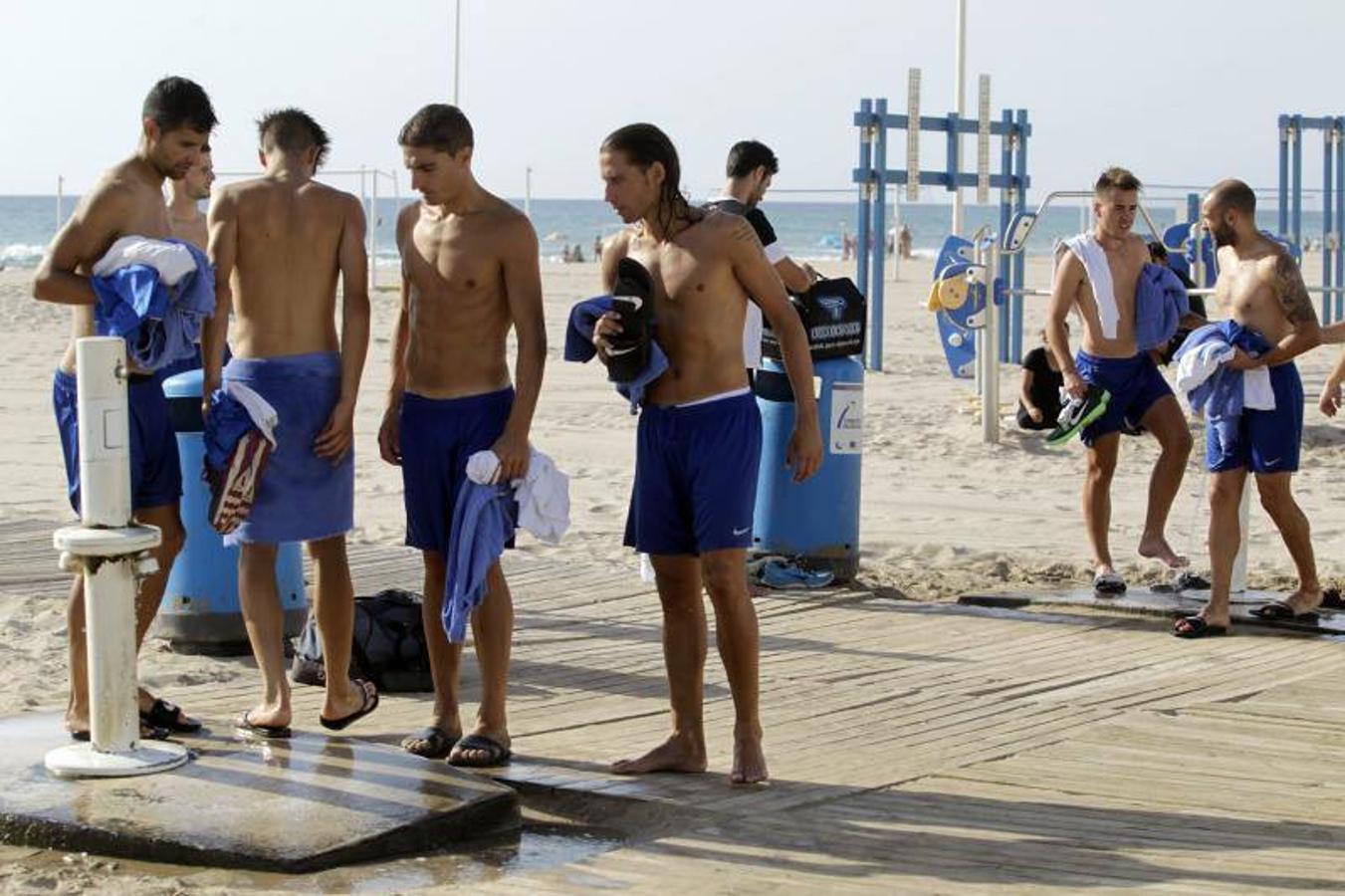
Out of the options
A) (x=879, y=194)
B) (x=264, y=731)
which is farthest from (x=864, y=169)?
(x=264, y=731)

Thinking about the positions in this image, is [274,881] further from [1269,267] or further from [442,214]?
[1269,267]

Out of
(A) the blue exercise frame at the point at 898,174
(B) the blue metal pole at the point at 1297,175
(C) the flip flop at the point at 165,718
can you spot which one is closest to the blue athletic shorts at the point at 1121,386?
(C) the flip flop at the point at 165,718

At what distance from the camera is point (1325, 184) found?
966 inches

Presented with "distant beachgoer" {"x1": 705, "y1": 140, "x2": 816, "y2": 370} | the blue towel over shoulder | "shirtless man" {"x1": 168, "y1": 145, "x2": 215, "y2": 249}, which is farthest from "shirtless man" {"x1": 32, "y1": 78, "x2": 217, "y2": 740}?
"distant beachgoer" {"x1": 705, "y1": 140, "x2": 816, "y2": 370}

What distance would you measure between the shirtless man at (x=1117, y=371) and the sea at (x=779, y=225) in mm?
46639

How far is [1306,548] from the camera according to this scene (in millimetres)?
8938

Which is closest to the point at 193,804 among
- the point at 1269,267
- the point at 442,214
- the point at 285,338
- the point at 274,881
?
the point at 274,881

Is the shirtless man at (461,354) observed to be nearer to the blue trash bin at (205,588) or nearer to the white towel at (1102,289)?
the blue trash bin at (205,588)

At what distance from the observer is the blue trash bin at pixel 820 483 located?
971 cm

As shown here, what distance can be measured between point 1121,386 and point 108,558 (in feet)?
17.0

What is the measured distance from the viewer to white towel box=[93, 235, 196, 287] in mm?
5926

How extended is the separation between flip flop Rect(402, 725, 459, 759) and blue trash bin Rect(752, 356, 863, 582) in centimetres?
351

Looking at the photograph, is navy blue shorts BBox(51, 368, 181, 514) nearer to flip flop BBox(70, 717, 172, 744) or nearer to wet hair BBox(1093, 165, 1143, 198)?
flip flop BBox(70, 717, 172, 744)

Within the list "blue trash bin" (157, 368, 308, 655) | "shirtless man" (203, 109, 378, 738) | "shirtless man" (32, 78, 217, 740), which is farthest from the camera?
"blue trash bin" (157, 368, 308, 655)
